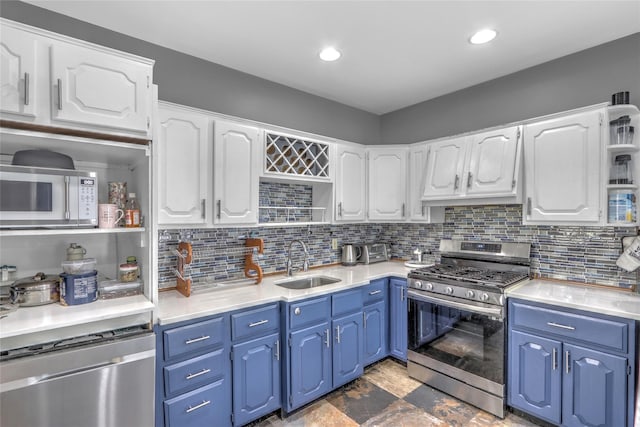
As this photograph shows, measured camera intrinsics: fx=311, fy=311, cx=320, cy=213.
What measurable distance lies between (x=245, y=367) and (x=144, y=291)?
0.79 meters

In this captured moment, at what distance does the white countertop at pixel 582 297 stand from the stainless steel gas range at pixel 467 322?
124 mm

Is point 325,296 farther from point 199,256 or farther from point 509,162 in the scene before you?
point 509,162

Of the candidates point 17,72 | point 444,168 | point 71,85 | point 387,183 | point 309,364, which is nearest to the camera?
point 17,72

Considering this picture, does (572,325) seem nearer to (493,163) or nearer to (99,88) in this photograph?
(493,163)

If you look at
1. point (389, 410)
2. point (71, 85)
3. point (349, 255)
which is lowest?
point (389, 410)

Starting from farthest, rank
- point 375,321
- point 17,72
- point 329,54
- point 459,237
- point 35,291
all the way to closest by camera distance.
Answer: point 459,237 → point 375,321 → point 329,54 → point 35,291 → point 17,72

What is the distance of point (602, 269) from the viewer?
2328 mm

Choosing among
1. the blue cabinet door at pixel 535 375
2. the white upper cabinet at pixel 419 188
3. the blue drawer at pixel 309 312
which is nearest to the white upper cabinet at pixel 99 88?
the blue drawer at pixel 309 312

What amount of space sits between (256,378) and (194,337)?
54cm

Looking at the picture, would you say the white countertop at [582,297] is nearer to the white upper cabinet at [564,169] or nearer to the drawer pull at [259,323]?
the white upper cabinet at [564,169]

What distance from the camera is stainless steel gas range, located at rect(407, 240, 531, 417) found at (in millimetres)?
2260

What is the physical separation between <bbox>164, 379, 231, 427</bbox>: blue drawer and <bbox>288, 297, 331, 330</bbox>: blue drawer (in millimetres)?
571

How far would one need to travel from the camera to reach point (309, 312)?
2.28 metres

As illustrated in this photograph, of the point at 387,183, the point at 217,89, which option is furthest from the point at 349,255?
the point at 217,89
